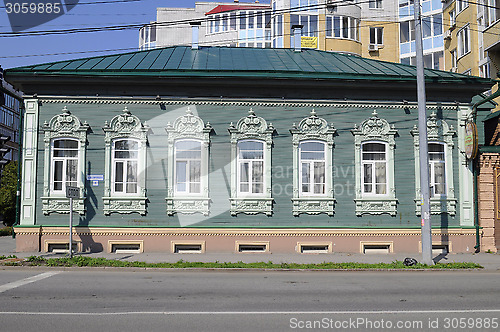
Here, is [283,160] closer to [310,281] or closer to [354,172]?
[354,172]

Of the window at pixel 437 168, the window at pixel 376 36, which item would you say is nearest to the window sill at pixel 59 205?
the window at pixel 437 168

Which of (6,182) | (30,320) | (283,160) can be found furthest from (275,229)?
(6,182)

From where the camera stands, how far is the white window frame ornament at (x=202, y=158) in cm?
1869

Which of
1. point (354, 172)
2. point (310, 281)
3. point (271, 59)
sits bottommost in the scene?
point (310, 281)

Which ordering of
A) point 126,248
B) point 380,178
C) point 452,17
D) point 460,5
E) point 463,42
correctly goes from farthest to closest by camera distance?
point 452,17
point 460,5
point 463,42
point 380,178
point 126,248

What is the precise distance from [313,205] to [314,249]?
1.71 m

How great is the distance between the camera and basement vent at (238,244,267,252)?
18672 millimetres

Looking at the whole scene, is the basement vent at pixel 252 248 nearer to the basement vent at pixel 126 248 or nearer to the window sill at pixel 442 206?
the basement vent at pixel 126 248

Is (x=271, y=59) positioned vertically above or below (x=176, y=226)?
above

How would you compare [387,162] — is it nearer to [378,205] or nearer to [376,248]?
[378,205]

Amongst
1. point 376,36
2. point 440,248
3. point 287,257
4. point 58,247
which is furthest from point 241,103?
point 376,36

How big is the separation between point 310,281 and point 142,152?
912cm

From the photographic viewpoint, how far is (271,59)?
2173cm

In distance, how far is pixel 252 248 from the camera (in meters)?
18.8
